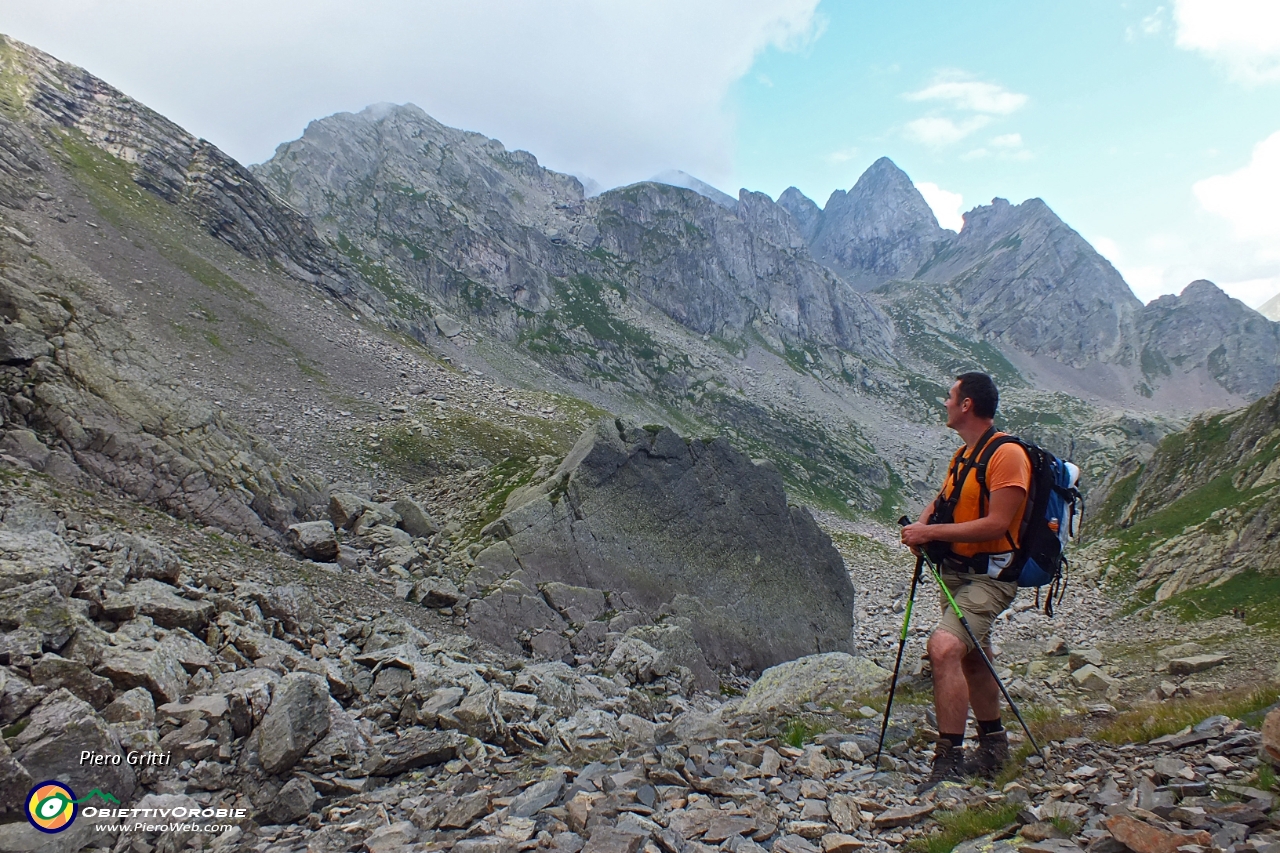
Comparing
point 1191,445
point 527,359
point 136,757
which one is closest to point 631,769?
point 136,757

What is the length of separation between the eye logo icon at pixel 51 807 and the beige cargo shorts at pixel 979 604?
26.8 feet

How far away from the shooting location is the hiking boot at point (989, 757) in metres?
5.88

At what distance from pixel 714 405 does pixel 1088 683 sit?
94295 millimetres

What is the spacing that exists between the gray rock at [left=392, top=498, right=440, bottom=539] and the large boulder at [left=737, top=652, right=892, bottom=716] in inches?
468

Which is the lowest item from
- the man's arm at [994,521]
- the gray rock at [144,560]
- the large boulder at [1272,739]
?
the gray rock at [144,560]

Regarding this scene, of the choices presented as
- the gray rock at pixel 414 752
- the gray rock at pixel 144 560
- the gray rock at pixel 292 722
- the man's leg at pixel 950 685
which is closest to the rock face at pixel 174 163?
the gray rock at pixel 144 560

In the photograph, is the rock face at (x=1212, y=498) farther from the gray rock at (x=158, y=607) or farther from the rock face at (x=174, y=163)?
the rock face at (x=174, y=163)

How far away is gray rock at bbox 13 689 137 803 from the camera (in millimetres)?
5367

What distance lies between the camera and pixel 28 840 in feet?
15.8

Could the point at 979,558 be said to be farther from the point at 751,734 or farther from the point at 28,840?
the point at 28,840

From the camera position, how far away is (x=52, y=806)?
5.15m

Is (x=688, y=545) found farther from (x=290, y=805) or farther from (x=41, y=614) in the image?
(x=41, y=614)

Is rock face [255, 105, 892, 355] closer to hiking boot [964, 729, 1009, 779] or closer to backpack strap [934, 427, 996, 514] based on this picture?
backpack strap [934, 427, 996, 514]

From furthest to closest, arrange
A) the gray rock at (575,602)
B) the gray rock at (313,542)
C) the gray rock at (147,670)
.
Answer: the gray rock at (575,602), the gray rock at (313,542), the gray rock at (147,670)
